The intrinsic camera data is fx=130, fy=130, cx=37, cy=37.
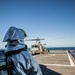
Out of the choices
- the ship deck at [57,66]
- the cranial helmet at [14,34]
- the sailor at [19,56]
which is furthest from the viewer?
the ship deck at [57,66]

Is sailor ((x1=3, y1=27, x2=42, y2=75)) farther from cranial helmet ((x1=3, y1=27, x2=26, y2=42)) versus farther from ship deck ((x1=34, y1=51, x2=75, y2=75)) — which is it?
ship deck ((x1=34, y1=51, x2=75, y2=75))

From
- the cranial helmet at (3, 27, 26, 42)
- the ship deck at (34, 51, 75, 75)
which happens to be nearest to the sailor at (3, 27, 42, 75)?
the cranial helmet at (3, 27, 26, 42)

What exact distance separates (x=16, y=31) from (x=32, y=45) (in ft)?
101

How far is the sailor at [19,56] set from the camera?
1916mm

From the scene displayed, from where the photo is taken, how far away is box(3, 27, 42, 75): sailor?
1.92m

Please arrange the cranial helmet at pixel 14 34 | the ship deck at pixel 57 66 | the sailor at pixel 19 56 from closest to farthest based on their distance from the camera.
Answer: the sailor at pixel 19 56
the cranial helmet at pixel 14 34
the ship deck at pixel 57 66

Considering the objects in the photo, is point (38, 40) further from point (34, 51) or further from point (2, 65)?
point (2, 65)

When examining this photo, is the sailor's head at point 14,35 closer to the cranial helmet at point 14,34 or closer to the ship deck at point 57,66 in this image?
the cranial helmet at point 14,34

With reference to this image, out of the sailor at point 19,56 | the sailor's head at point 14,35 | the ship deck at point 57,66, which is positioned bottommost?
the ship deck at point 57,66

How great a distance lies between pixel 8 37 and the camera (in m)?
2.10

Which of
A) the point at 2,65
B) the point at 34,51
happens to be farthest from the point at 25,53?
the point at 34,51

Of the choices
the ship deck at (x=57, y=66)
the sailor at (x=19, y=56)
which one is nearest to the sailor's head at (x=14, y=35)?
the sailor at (x=19, y=56)

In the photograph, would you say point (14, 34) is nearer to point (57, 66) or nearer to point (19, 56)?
point (19, 56)

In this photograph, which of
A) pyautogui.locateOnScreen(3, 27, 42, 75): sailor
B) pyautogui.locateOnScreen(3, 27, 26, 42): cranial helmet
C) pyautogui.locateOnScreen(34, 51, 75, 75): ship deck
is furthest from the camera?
pyautogui.locateOnScreen(34, 51, 75, 75): ship deck
